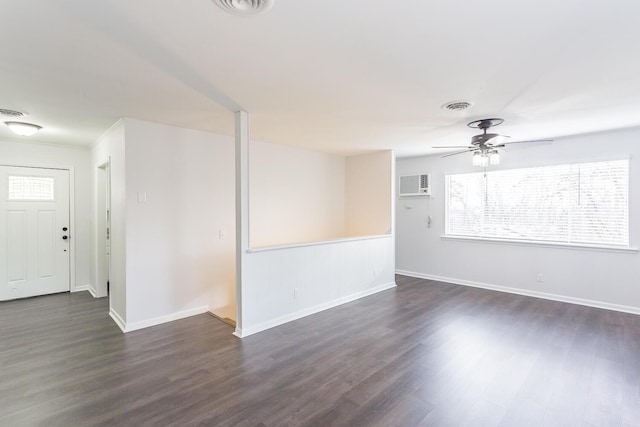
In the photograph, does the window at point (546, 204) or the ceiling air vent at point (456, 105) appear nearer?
the ceiling air vent at point (456, 105)

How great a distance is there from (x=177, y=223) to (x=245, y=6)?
120 inches

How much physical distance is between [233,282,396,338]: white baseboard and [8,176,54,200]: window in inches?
166

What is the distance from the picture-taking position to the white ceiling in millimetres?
1688

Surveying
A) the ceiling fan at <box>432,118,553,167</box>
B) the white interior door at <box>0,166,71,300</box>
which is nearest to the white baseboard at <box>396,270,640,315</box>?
the ceiling fan at <box>432,118,553,167</box>

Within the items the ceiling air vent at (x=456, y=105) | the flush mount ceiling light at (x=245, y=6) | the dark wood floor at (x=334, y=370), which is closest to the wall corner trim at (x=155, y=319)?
the dark wood floor at (x=334, y=370)

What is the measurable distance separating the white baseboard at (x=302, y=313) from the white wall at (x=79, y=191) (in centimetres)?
373

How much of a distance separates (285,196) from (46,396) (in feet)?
12.4

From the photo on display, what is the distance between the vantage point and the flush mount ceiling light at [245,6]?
1564 mm

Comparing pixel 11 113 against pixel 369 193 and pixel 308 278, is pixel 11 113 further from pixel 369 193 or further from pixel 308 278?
pixel 369 193

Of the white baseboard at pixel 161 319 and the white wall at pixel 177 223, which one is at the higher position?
the white wall at pixel 177 223

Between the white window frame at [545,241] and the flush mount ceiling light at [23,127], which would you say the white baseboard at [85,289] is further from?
the white window frame at [545,241]

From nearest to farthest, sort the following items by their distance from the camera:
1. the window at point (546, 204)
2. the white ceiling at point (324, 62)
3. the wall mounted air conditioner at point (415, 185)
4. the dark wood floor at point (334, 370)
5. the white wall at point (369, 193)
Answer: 1. the white ceiling at point (324, 62)
2. the dark wood floor at point (334, 370)
3. the window at point (546, 204)
4. the white wall at point (369, 193)
5. the wall mounted air conditioner at point (415, 185)

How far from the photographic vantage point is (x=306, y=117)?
12.0ft

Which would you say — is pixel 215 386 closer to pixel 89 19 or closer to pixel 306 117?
pixel 89 19
